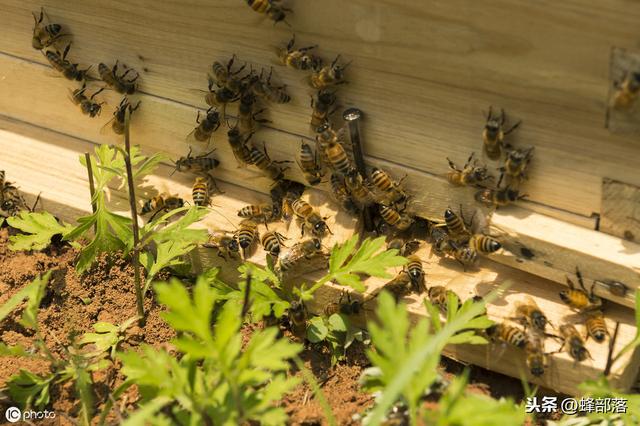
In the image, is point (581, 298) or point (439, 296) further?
point (439, 296)

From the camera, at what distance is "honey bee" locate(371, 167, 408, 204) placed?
5.05 m

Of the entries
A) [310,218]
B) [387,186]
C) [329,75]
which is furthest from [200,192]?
[329,75]

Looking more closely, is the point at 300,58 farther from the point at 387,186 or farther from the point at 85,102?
the point at 85,102

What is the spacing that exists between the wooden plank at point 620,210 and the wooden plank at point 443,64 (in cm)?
6

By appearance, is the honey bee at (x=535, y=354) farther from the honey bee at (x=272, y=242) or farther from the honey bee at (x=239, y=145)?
the honey bee at (x=239, y=145)

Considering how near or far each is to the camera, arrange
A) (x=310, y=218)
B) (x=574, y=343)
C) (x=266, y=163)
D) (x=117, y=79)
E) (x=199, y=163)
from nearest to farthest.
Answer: (x=574, y=343) < (x=310, y=218) < (x=266, y=163) < (x=117, y=79) < (x=199, y=163)

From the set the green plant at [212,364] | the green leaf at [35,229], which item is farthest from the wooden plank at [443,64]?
the green plant at [212,364]

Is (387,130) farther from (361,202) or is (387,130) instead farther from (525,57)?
(525,57)

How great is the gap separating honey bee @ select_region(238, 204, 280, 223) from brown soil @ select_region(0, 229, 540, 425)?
0.85 m

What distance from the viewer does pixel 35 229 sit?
5.49 metres

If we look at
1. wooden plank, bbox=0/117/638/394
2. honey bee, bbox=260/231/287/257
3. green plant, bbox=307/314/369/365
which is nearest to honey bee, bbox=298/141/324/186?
wooden plank, bbox=0/117/638/394

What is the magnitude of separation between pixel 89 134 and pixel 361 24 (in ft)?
10.1

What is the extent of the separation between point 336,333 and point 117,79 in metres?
2.49

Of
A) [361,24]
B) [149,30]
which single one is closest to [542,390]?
[361,24]
